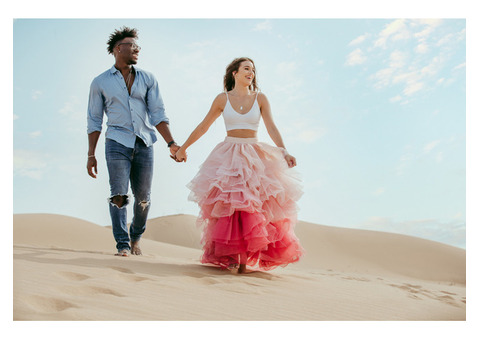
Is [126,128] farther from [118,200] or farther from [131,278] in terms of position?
[131,278]

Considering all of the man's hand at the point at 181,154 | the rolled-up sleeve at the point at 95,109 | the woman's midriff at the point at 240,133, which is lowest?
the man's hand at the point at 181,154

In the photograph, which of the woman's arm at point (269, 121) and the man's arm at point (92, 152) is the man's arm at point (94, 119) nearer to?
the man's arm at point (92, 152)

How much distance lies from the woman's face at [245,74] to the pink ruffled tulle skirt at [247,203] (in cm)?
64

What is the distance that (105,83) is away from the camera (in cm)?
554

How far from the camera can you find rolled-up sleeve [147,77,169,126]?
5.68 meters

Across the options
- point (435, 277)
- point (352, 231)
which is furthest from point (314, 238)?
point (435, 277)

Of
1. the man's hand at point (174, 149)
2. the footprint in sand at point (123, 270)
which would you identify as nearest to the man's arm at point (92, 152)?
the man's hand at point (174, 149)

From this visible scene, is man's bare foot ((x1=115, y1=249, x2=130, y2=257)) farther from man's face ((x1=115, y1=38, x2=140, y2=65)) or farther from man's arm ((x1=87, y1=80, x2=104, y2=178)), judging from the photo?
man's face ((x1=115, y1=38, x2=140, y2=65))

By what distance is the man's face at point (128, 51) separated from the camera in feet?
18.4

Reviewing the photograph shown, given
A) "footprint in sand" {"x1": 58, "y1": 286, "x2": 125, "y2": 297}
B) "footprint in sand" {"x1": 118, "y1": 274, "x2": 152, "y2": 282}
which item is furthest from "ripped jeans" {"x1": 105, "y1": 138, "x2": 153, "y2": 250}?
"footprint in sand" {"x1": 58, "y1": 286, "x2": 125, "y2": 297}

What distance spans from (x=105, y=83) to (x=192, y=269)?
2.64 m

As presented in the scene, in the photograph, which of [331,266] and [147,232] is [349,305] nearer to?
[331,266]

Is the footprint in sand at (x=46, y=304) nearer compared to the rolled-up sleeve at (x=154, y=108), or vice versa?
the footprint in sand at (x=46, y=304)

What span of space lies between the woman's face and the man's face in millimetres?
1589
